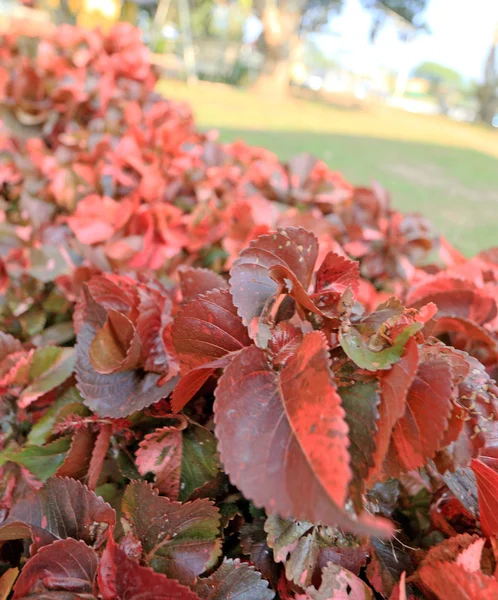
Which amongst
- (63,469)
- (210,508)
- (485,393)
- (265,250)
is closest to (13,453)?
(63,469)

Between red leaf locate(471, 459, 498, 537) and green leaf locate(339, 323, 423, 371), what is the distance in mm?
146

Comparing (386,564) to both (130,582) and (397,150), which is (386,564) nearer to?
(130,582)

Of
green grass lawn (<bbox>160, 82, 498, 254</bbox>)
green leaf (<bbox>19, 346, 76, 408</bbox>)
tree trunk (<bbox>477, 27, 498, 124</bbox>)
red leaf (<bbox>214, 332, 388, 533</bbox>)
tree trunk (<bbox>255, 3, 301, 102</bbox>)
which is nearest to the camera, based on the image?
red leaf (<bbox>214, 332, 388, 533</bbox>)

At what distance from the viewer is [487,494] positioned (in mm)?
475

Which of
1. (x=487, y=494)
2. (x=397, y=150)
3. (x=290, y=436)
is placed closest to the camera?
(x=290, y=436)

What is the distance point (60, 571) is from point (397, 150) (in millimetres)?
5920

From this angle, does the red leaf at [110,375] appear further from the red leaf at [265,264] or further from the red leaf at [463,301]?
the red leaf at [463,301]

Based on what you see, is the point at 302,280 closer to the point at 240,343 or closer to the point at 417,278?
the point at 240,343

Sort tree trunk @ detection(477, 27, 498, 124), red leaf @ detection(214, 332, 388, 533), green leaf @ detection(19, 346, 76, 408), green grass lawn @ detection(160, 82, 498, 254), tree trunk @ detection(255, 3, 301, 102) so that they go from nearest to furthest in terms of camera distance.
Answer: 1. red leaf @ detection(214, 332, 388, 533)
2. green leaf @ detection(19, 346, 76, 408)
3. green grass lawn @ detection(160, 82, 498, 254)
4. tree trunk @ detection(255, 3, 301, 102)
5. tree trunk @ detection(477, 27, 498, 124)

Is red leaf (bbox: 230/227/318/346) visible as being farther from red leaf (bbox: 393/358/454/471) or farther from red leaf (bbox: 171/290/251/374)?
red leaf (bbox: 393/358/454/471)

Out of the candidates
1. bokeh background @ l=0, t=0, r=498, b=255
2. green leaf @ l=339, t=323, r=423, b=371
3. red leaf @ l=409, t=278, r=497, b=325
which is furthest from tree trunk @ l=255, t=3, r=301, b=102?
green leaf @ l=339, t=323, r=423, b=371

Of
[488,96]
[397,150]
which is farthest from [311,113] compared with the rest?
[488,96]

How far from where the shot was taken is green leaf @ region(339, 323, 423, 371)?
16.1 inches

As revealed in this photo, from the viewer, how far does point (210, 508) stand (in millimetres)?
487
